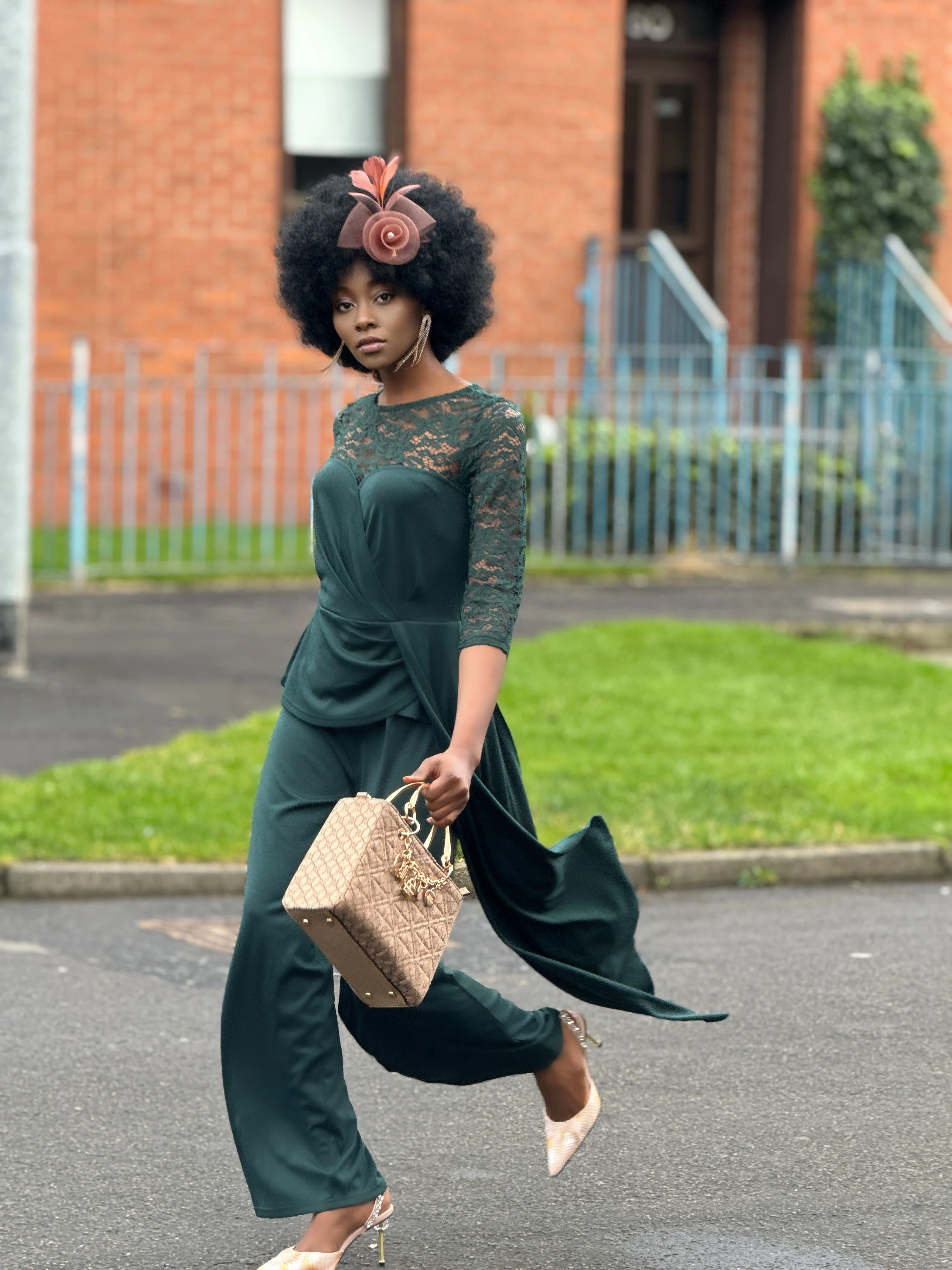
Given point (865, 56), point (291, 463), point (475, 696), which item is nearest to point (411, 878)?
point (475, 696)

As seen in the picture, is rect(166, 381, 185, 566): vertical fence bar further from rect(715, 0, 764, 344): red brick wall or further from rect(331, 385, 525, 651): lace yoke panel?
rect(331, 385, 525, 651): lace yoke panel

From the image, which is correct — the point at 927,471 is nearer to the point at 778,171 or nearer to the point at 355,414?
the point at 778,171

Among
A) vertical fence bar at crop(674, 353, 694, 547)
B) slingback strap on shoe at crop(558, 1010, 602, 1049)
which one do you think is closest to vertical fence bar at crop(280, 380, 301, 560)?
vertical fence bar at crop(674, 353, 694, 547)

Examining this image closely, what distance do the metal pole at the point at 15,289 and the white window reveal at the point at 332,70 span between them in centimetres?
825

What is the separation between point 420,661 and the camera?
140 inches

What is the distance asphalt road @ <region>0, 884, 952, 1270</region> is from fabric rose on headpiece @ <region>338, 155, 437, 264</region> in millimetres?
1827

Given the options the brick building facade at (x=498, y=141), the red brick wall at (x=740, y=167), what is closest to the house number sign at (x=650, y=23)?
the brick building facade at (x=498, y=141)

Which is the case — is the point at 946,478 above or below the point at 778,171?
below

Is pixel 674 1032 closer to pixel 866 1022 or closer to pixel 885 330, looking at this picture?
pixel 866 1022

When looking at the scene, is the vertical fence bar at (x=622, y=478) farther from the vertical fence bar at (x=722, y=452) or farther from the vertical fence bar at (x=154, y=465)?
the vertical fence bar at (x=154, y=465)

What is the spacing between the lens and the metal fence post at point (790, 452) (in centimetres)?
1606

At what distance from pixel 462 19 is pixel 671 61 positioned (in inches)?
108

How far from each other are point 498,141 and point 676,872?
12.8 m

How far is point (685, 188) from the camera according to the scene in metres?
20.5
